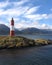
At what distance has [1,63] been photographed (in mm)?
40656

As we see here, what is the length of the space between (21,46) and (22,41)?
3282mm

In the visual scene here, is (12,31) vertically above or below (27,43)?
above

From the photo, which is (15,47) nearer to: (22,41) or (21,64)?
(22,41)

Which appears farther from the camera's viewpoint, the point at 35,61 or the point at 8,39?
the point at 8,39

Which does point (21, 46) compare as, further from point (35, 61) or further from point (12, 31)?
point (35, 61)

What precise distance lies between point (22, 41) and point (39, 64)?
1153 inches

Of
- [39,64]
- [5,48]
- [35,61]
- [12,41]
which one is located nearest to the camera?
[39,64]

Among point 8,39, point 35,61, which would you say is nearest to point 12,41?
point 8,39

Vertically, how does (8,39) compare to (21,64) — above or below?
above

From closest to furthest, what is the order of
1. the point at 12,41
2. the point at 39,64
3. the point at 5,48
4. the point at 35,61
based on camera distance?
1. the point at 39,64
2. the point at 35,61
3. the point at 5,48
4. the point at 12,41

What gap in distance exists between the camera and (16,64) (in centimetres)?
3953

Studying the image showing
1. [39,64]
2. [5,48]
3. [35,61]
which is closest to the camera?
[39,64]

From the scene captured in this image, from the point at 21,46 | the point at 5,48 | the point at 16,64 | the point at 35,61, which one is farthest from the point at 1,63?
the point at 21,46

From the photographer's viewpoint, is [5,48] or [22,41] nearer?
[5,48]
